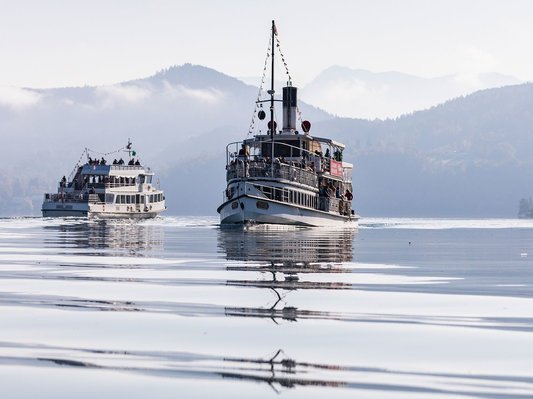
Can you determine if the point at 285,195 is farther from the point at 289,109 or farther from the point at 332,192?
the point at 289,109

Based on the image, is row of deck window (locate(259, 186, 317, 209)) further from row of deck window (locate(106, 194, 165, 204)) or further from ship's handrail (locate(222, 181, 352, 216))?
row of deck window (locate(106, 194, 165, 204))

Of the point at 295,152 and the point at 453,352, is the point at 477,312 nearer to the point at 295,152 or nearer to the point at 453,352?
the point at 453,352

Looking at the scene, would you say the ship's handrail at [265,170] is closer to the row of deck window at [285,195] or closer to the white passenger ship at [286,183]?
the white passenger ship at [286,183]

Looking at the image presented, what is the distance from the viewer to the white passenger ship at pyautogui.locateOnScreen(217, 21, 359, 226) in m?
83.1

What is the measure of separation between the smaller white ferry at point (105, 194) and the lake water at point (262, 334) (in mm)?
112456

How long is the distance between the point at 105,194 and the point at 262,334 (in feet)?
435

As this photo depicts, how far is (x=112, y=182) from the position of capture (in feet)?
490

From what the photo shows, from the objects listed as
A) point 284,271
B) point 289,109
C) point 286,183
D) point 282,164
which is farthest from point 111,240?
point 289,109

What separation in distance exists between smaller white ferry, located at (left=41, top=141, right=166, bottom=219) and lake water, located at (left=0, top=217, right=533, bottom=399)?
11246 centimetres

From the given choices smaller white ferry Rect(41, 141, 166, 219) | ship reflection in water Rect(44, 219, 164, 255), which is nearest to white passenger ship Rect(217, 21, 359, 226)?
ship reflection in water Rect(44, 219, 164, 255)

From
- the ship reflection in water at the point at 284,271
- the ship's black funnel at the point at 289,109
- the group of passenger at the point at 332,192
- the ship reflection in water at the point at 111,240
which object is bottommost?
the ship reflection in water at the point at 284,271

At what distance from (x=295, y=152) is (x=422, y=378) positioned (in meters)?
83.9

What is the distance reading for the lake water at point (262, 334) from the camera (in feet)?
38.1

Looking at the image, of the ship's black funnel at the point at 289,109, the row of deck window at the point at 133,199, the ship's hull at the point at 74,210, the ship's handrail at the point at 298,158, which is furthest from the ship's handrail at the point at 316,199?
the row of deck window at the point at 133,199
